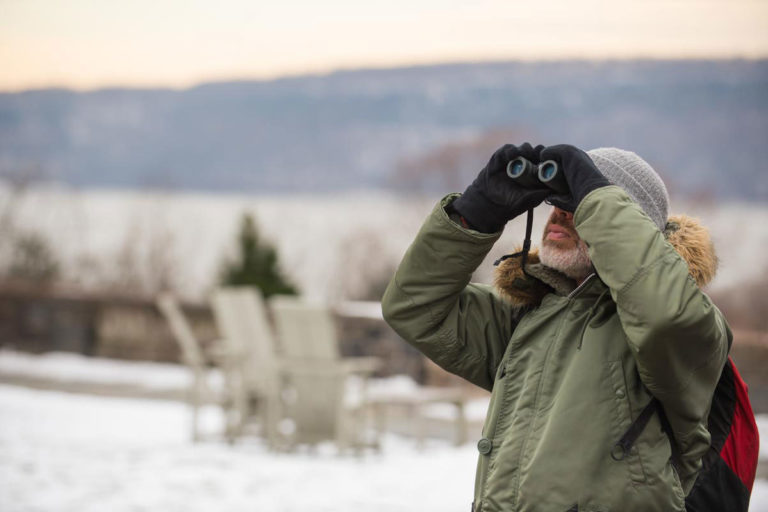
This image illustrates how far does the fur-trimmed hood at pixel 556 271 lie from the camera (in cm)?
230

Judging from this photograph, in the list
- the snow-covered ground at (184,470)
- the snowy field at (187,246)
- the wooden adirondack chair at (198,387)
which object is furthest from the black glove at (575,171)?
the snowy field at (187,246)

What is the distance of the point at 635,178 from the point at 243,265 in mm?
12739

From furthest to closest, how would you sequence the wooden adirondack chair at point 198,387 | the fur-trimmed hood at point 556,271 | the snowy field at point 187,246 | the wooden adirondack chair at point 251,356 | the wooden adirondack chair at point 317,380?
the snowy field at point 187,246 → the wooden adirondack chair at point 198,387 → the wooden adirondack chair at point 251,356 → the wooden adirondack chair at point 317,380 → the fur-trimmed hood at point 556,271

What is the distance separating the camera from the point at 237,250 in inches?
596

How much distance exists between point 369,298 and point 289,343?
8.81 meters

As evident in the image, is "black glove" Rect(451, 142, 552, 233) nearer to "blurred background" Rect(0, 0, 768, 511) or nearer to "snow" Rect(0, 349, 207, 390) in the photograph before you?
"blurred background" Rect(0, 0, 768, 511)

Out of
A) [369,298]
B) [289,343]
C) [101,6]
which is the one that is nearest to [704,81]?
[101,6]

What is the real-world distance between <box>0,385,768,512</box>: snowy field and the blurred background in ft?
0.10

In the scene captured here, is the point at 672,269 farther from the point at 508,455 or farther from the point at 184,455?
the point at 184,455

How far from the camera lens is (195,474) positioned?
6836mm

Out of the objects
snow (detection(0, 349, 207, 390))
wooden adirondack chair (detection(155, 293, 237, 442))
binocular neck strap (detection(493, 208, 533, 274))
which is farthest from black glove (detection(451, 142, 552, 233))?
snow (detection(0, 349, 207, 390))

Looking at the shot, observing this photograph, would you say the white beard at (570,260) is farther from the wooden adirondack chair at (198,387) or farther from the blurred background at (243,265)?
the wooden adirondack chair at (198,387)

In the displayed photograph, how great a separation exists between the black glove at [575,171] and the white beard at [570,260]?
0.13m

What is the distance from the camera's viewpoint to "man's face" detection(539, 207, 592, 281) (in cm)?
234
